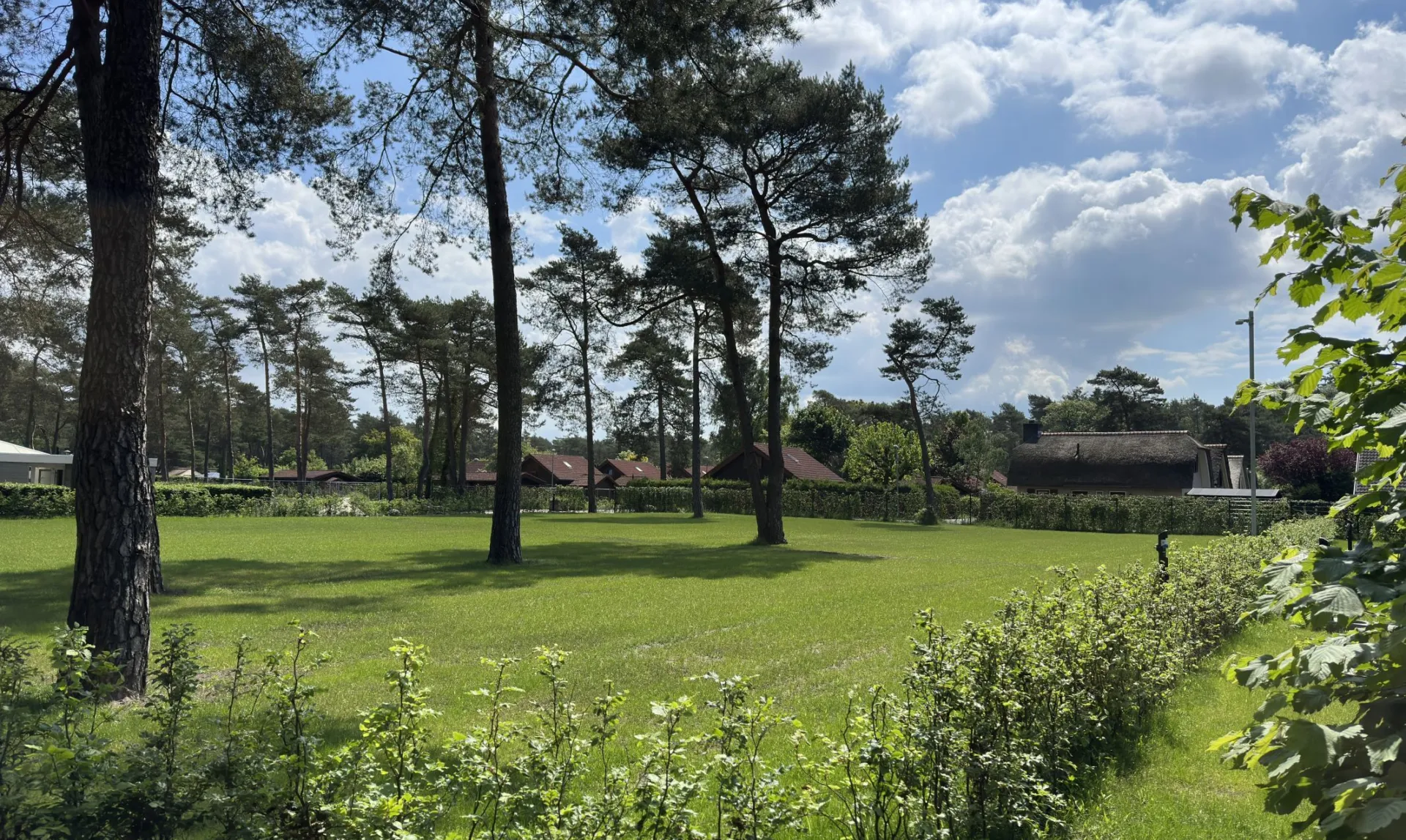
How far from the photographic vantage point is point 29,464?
39.2 m

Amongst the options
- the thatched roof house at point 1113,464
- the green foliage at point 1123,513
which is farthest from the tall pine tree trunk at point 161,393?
the thatched roof house at point 1113,464

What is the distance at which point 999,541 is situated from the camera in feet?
90.8

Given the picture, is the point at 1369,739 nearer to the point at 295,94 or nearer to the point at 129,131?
the point at 129,131

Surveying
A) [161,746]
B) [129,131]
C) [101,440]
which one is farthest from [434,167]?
[161,746]

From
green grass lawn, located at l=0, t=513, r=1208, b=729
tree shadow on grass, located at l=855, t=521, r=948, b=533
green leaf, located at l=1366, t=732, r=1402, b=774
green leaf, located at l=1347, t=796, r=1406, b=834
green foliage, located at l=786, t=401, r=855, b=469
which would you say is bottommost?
tree shadow on grass, located at l=855, t=521, r=948, b=533

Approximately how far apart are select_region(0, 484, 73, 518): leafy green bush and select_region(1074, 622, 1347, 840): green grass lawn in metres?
33.6

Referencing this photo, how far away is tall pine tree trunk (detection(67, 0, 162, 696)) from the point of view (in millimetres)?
5801

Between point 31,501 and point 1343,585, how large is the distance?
3550 centimetres

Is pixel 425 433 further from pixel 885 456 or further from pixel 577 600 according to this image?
pixel 577 600

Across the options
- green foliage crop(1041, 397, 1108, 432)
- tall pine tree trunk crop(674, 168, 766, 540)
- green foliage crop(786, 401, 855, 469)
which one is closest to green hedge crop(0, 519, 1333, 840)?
tall pine tree trunk crop(674, 168, 766, 540)

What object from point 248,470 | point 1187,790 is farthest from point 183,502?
point 248,470

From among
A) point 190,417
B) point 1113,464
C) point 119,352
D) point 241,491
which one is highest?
point 190,417

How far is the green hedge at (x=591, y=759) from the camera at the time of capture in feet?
7.94

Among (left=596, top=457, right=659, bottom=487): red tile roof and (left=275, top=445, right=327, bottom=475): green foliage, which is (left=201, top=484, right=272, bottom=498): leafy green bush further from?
(left=275, top=445, right=327, bottom=475): green foliage
